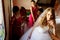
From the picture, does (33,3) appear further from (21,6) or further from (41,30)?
(41,30)

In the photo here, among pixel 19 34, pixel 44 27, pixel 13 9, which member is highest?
pixel 13 9

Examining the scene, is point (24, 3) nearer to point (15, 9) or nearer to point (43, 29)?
point (15, 9)

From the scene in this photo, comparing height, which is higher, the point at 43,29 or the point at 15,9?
the point at 15,9

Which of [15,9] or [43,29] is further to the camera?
[15,9]

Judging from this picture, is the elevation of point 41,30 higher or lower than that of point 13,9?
lower

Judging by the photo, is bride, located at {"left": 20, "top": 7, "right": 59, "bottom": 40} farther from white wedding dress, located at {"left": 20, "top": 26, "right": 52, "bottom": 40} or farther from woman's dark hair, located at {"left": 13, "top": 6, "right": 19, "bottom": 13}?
woman's dark hair, located at {"left": 13, "top": 6, "right": 19, "bottom": 13}

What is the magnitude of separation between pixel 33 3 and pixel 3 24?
49 centimetres

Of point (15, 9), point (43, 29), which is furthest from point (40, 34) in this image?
point (15, 9)

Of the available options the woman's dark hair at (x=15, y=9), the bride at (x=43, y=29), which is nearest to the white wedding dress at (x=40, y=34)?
the bride at (x=43, y=29)

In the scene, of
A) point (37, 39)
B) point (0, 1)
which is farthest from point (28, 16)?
point (0, 1)

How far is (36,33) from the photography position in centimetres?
148

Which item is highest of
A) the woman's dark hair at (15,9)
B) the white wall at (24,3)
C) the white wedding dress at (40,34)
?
the white wall at (24,3)

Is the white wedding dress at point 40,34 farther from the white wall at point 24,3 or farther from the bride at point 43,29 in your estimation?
the white wall at point 24,3

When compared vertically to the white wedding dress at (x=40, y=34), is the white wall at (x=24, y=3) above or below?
above
